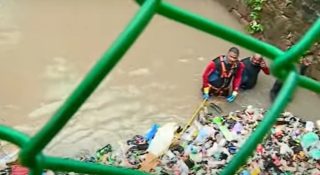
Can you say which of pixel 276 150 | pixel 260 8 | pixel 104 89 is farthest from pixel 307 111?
pixel 104 89

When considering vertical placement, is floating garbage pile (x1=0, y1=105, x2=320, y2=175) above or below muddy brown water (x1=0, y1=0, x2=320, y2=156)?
below

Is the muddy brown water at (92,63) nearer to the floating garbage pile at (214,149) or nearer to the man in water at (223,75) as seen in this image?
the man in water at (223,75)

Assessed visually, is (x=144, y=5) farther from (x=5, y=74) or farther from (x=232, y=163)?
(x=5, y=74)

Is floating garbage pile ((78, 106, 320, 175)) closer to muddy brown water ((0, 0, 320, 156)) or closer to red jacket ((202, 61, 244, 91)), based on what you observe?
muddy brown water ((0, 0, 320, 156))

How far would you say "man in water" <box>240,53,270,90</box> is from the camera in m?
4.88

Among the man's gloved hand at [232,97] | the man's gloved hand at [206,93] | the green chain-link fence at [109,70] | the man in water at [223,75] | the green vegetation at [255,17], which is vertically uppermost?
the green vegetation at [255,17]

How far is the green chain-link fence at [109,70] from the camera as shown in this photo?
60cm

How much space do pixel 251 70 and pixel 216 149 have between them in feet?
3.58

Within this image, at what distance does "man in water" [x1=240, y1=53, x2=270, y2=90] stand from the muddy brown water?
90 mm

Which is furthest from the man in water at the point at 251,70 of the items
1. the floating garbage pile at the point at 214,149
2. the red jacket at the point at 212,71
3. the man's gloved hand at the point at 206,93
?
the floating garbage pile at the point at 214,149

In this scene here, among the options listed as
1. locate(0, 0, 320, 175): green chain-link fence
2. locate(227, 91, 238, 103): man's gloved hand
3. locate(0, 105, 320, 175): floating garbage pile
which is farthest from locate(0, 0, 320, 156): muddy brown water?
locate(0, 0, 320, 175): green chain-link fence

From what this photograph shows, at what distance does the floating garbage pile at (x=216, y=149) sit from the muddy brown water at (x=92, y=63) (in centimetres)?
22

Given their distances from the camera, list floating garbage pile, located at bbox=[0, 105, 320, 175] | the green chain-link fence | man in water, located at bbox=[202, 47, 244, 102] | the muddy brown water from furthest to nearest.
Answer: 1. man in water, located at bbox=[202, 47, 244, 102]
2. the muddy brown water
3. floating garbage pile, located at bbox=[0, 105, 320, 175]
4. the green chain-link fence

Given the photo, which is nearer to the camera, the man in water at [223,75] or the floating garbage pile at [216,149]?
the floating garbage pile at [216,149]
